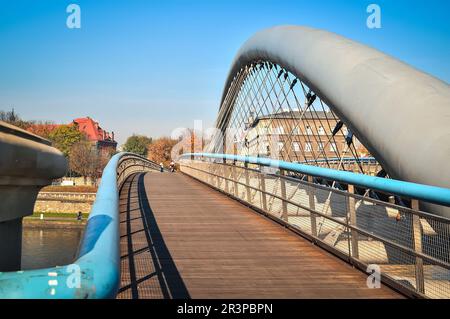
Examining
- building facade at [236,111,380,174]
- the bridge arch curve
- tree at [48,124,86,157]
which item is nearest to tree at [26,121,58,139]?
tree at [48,124,86,157]

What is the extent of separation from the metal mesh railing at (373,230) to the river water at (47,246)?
31500 mm

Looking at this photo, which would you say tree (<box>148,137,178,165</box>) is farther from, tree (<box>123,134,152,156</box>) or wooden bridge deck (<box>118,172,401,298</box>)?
wooden bridge deck (<box>118,172,401,298</box>)

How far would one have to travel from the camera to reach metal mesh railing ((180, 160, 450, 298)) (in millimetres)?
3489

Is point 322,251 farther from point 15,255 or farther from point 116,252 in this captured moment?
point 116,252

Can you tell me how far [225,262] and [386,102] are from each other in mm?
2662

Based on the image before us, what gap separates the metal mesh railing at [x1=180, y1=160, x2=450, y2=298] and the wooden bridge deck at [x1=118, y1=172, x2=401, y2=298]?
16 centimetres

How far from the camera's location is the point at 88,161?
80312mm

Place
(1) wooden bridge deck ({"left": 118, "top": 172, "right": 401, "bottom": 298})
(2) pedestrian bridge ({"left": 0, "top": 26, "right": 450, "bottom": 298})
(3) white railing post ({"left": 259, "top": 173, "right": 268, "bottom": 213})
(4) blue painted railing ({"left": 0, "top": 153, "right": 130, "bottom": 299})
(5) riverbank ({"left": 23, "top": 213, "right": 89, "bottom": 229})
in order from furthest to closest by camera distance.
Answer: (5) riverbank ({"left": 23, "top": 213, "right": 89, "bottom": 229}) < (3) white railing post ({"left": 259, "top": 173, "right": 268, "bottom": 213}) < (1) wooden bridge deck ({"left": 118, "top": 172, "right": 401, "bottom": 298}) < (2) pedestrian bridge ({"left": 0, "top": 26, "right": 450, "bottom": 298}) < (4) blue painted railing ({"left": 0, "top": 153, "right": 130, "bottom": 299})

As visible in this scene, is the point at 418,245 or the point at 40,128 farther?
the point at 40,128

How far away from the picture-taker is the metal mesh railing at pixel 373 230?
3.49 metres

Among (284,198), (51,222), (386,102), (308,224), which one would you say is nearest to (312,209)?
(308,224)

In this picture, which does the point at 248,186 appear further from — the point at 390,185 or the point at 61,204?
the point at 61,204

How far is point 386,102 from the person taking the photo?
5906 millimetres

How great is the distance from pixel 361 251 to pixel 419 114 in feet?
5.25
